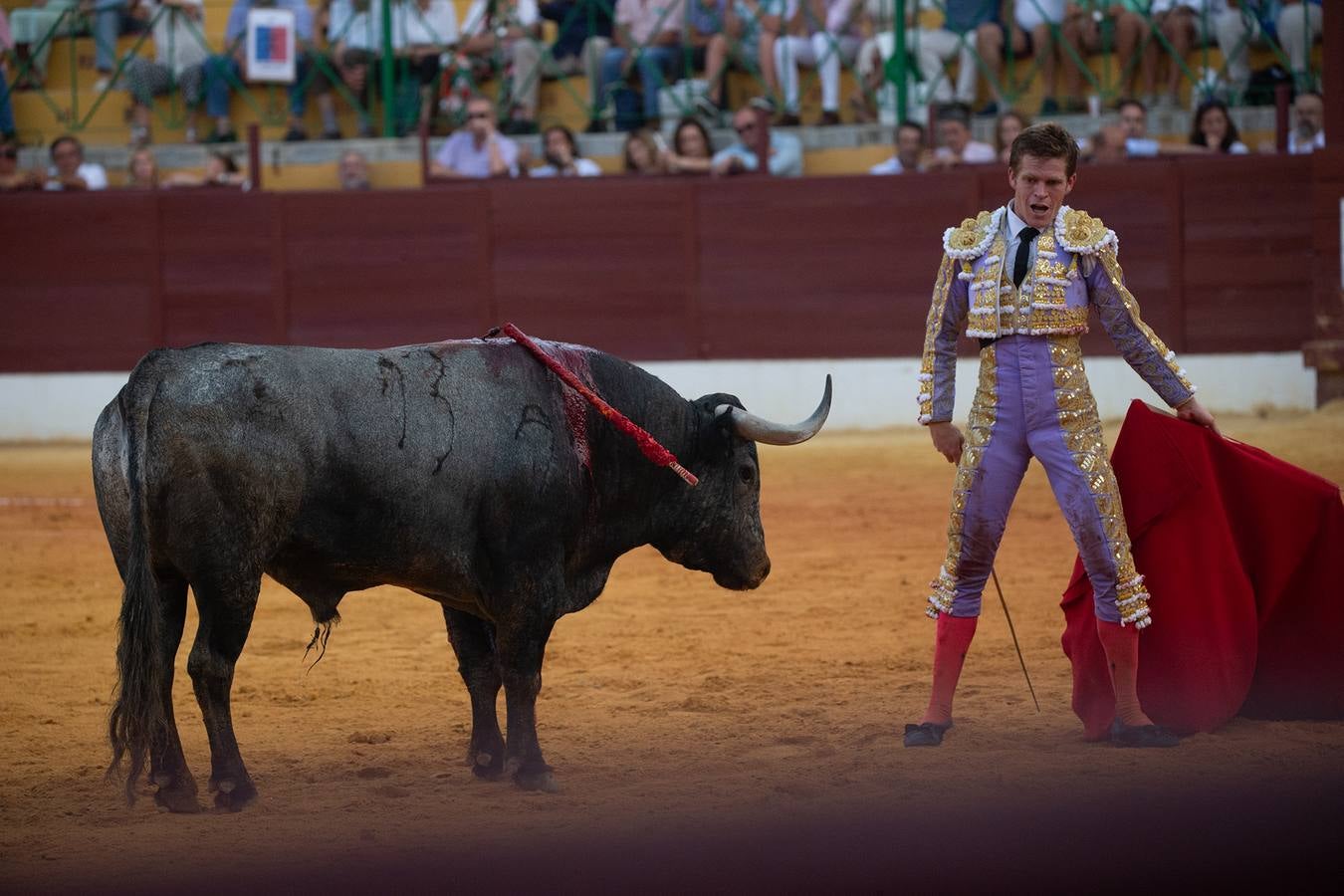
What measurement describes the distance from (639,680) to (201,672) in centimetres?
161

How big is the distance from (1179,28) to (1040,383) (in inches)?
295

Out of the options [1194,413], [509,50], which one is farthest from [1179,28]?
[1194,413]

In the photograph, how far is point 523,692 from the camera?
Answer: 12.4 ft

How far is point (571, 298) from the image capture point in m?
11.4

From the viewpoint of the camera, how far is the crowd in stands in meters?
10.5

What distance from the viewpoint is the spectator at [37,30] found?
12.7 m

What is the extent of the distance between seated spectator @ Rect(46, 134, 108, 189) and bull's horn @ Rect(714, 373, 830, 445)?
8828 millimetres

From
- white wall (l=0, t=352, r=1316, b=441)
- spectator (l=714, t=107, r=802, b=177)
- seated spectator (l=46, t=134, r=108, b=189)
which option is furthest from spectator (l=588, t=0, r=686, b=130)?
seated spectator (l=46, t=134, r=108, b=189)

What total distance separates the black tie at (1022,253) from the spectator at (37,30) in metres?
10.5

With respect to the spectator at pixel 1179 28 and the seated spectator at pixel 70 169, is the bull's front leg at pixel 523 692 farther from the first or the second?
the seated spectator at pixel 70 169

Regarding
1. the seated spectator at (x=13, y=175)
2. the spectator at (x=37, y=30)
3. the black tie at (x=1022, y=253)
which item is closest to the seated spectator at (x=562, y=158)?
the seated spectator at (x=13, y=175)

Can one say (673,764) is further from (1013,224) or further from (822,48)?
(822,48)

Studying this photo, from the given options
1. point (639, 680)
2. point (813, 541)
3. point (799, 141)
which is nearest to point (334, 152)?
point (799, 141)

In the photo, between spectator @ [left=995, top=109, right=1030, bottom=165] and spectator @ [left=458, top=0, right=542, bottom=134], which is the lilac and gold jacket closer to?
spectator @ [left=995, top=109, right=1030, bottom=165]
